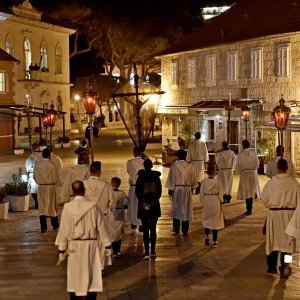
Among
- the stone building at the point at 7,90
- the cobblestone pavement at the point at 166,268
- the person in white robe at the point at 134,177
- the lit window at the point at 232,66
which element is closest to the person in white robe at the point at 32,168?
the cobblestone pavement at the point at 166,268

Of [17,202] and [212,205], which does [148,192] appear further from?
[17,202]

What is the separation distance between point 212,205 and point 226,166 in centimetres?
551

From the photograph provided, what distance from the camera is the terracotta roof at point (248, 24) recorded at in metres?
27.8

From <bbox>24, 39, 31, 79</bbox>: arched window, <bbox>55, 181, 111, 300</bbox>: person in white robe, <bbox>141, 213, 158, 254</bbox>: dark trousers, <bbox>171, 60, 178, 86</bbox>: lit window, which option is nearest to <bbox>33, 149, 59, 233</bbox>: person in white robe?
<bbox>141, 213, 158, 254</bbox>: dark trousers

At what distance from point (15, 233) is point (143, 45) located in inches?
1835

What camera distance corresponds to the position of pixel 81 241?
8695 millimetres

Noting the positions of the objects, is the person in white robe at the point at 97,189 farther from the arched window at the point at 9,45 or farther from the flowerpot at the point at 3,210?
the arched window at the point at 9,45

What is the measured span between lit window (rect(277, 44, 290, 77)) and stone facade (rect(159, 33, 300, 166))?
125 mm

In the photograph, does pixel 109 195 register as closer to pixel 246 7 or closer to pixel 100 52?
pixel 246 7

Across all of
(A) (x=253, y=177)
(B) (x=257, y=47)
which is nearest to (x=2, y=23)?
(B) (x=257, y=47)

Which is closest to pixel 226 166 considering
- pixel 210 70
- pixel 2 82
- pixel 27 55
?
pixel 210 70

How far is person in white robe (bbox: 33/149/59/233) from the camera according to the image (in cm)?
1462

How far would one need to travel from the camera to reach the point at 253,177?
57.4 ft

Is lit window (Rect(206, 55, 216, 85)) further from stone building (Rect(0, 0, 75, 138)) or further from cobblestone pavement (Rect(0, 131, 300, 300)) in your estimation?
stone building (Rect(0, 0, 75, 138))
